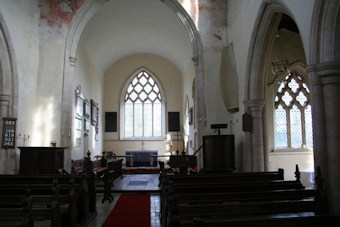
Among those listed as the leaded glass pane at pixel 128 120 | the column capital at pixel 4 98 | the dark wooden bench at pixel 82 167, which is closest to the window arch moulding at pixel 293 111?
the dark wooden bench at pixel 82 167

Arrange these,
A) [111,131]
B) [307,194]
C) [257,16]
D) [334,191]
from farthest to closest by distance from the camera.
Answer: [111,131], [257,16], [334,191], [307,194]

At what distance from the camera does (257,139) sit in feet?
27.5

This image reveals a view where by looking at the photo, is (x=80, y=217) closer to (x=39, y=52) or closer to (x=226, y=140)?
(x=226, y=140)

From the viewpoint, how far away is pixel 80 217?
5.36 m

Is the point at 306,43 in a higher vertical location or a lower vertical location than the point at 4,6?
lower

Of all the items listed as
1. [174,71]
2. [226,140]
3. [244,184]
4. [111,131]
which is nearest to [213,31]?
[226,140]

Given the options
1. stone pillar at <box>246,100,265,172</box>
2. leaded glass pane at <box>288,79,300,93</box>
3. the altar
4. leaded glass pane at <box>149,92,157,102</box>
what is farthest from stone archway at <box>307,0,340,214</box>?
leaded glass pane at <box>149,92,157,102</box>

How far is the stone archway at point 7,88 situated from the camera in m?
8.02

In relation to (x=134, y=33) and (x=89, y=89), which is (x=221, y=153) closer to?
(x=89, y=89)

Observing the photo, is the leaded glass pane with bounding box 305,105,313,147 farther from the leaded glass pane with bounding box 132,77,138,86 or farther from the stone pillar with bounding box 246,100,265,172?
the leaded glass pane with bounding box 132,77,138,86

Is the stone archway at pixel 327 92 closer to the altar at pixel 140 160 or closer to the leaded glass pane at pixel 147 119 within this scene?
the altar at pixel 140 160

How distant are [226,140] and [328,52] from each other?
3827mm

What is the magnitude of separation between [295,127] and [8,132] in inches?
343

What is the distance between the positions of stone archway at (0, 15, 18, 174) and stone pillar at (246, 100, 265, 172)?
245 inches
